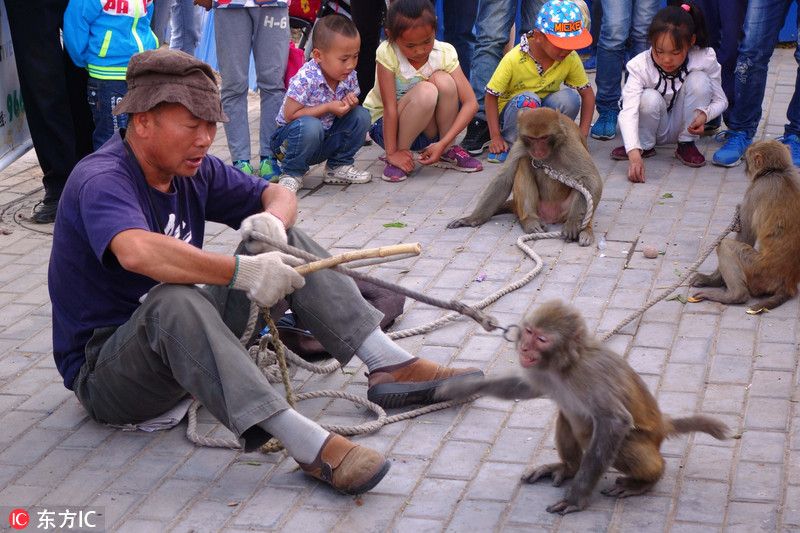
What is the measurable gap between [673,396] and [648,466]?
0.86m

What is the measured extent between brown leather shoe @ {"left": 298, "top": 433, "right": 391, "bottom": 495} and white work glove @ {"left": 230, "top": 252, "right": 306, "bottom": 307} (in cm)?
57

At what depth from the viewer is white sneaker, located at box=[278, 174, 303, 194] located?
22.3ft

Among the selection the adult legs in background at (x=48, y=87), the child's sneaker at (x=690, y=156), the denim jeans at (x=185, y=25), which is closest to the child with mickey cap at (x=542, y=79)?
the child's sneaker at (x=690, y=156)

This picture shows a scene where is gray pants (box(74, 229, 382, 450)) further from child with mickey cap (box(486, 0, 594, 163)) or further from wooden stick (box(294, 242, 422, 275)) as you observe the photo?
child with mickey cap (box(486, 0, 594, 163))

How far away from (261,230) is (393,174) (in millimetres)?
3458

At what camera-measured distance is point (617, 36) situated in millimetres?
7543

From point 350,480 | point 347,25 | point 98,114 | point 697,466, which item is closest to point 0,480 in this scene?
point 350,480

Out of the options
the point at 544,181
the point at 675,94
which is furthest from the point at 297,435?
the point at 675,94

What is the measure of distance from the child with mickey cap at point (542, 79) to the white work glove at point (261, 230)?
373 centimetres

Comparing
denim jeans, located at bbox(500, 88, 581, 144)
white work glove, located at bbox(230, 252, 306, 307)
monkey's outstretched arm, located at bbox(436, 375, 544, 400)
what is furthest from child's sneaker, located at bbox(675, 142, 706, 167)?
white work glove, located at bbox(230, 252, 306, 307)

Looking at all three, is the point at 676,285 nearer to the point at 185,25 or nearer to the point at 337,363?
the point at 337,363

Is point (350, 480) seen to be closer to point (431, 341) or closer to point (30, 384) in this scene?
point (431, 341)

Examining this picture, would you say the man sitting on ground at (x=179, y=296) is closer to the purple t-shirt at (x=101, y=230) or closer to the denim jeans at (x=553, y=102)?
the purple t-shirt at (x=101, y=230)

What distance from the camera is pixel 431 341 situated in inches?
180
